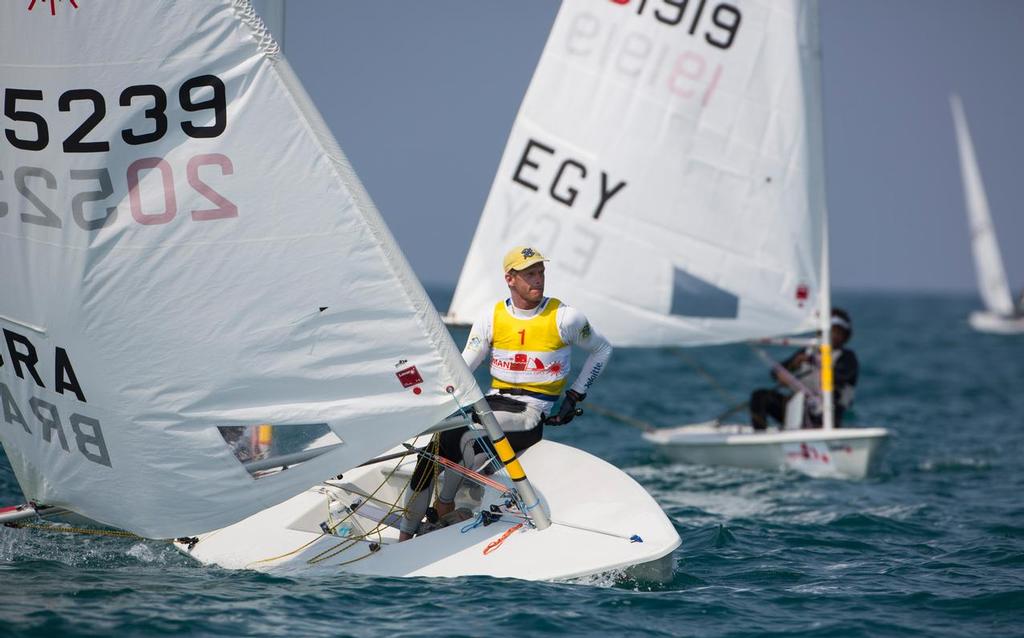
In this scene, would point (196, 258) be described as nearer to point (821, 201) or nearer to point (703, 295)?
point (703, 295)

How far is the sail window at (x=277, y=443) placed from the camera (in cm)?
521

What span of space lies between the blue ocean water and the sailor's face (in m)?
1.34

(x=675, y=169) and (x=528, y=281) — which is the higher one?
(x=675, y=169)

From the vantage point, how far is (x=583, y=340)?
588cm

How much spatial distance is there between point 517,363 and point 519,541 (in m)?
0.85

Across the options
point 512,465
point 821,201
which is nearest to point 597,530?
point 512,465

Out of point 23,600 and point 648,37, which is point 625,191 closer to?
point 648,37

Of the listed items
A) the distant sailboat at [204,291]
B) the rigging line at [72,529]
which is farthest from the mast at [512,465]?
the rigging line at [72,529]

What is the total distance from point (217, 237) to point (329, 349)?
2.13 feet

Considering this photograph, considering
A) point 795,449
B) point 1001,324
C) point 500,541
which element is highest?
point 500,541

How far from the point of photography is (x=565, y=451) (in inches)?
237

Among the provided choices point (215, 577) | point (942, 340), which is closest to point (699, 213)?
point (215, 577)

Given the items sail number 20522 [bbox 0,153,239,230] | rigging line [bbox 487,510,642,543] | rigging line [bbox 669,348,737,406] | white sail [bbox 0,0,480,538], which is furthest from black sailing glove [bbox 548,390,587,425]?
rigging line [bbox 669,348,737,406]

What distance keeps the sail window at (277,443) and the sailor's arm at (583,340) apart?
1.22 m
